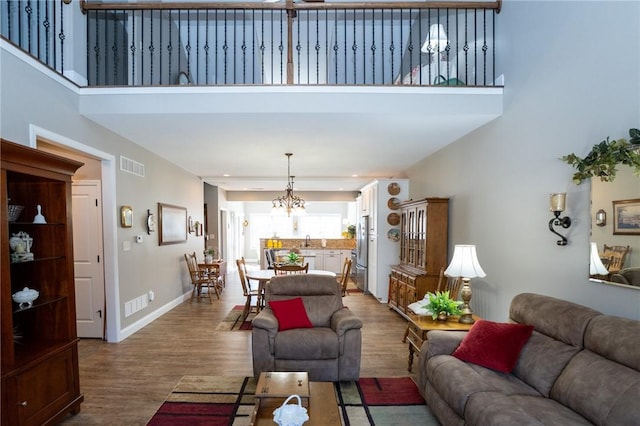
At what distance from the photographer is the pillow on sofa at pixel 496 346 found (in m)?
2.33

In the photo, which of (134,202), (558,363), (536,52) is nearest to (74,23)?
(134,202)

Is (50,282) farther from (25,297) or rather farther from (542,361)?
(542,361)

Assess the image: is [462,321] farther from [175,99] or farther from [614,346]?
[175,99]

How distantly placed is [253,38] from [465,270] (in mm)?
3547

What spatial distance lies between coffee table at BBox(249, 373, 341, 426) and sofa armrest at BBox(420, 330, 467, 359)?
888 mm

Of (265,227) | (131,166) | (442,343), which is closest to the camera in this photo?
(442,343)

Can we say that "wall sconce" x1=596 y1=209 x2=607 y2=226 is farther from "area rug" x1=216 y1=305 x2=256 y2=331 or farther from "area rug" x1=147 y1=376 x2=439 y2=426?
"area rug" x1=216 y1=305 x2=256 y2=331

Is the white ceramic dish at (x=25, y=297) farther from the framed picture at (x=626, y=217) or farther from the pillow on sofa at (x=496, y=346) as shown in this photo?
the framed picture at (x=626, y=217)

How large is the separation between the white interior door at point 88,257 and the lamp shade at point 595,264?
502 cm

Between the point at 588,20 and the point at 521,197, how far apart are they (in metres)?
1.40

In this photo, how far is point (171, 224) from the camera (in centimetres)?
580

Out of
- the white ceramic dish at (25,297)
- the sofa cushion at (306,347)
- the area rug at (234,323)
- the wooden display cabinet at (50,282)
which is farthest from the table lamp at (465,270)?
the white ceramic dish at (25,297)

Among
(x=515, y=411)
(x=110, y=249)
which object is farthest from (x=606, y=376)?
(x=110, y=249)

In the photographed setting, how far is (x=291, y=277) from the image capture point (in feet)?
12.3
